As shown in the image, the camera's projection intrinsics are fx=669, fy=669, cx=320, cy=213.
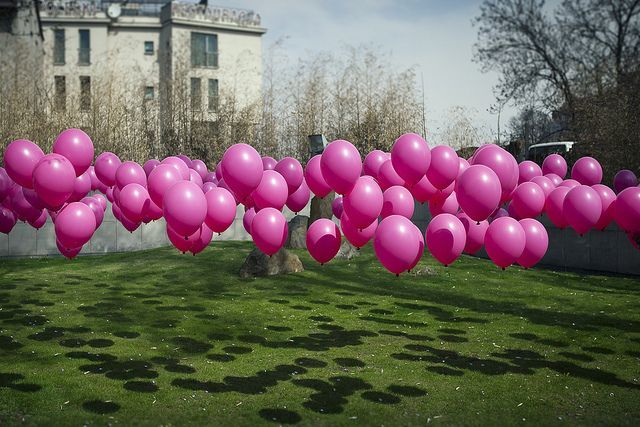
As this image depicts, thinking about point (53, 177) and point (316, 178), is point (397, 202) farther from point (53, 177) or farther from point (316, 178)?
point (53, 177)

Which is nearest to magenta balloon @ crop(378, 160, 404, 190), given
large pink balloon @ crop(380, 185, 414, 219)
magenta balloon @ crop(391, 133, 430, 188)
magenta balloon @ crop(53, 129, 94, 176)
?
large pink balloon @ crop(380, 185, 414, 219)

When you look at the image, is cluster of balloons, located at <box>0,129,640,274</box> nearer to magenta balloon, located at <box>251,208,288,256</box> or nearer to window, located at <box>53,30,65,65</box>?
magenta balloon, located at <box>251,208,288,256</box>

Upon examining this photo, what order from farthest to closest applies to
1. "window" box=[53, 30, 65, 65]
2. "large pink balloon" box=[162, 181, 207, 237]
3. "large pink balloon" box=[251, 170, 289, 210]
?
"window" box=[53, 30, 65, 65], "large pink balloon" box=[251, 170, 289, 210], "large pink balloon" box=[162, 181, 207, 237]

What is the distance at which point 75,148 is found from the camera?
271 inches

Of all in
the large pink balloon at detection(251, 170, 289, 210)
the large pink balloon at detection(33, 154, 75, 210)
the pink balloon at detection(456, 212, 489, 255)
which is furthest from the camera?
the pink balloon at detection(456, 212, 489, 255)

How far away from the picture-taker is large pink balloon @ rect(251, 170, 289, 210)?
6598 millimetres

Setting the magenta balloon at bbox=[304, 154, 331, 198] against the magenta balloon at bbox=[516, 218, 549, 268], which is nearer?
the magenta balloon at bbox=[516, 218, 549, 268]

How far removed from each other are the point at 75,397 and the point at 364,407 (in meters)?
3.44

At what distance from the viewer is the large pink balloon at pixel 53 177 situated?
6.46m

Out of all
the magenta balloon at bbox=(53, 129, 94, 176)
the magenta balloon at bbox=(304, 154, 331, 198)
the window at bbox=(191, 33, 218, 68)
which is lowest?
the magenta balloon at bbox=(304, 154, 331, 198)

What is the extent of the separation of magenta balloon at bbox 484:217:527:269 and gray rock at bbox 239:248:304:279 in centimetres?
1002

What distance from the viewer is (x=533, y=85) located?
A: 28.6 metres

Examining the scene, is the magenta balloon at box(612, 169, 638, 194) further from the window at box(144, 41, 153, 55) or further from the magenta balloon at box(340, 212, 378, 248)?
the window at box(144, 41, 153, 55)

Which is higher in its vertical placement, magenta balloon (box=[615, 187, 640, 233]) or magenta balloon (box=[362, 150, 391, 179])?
magenta balloon (box=[362, 150, 391, 179])
